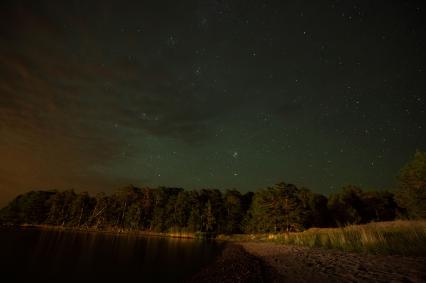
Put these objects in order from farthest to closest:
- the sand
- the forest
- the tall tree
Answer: the forest → the tall tree → the sand

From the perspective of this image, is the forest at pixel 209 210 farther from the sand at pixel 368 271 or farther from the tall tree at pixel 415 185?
the sand at pixel 368 271

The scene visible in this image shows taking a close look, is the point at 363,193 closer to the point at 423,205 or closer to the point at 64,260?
the point at 423,205

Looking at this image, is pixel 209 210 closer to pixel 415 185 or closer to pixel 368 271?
pixel 415 185

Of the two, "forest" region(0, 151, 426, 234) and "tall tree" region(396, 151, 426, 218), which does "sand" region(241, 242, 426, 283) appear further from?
"forest" region(0, 151, 426, 234)

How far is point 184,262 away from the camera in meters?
32.3

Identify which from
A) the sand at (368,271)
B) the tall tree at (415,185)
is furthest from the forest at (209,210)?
the sand at (368,271)

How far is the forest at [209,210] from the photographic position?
8038 cm

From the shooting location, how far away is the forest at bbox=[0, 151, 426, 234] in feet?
264

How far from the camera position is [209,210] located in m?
97.5

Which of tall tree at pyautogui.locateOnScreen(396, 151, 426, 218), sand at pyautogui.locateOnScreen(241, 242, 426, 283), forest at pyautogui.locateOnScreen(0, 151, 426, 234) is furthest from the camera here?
forest at pyautogui.locateOnScreen(0, 151, 426, 234)

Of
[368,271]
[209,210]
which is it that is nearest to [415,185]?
[368,271]

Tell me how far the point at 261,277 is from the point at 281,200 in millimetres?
67921

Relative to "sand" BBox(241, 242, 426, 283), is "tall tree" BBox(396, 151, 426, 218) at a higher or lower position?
higher


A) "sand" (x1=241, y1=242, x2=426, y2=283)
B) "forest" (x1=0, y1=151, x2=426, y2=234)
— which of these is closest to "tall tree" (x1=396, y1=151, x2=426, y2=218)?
"forest" (x1=0, y1=151, x2=426, y2=234)
